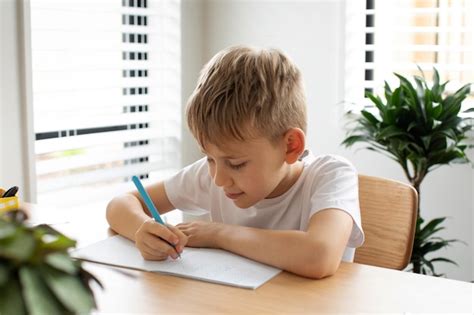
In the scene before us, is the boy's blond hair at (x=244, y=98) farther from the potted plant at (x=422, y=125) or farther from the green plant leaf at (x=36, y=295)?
the potted plant at (x=422, y=125)

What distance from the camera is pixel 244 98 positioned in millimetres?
1467

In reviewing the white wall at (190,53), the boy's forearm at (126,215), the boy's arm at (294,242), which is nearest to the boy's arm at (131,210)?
the boy's forearm at (126,215)

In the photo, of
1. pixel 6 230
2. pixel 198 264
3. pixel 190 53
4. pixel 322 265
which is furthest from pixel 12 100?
pixel 6 230

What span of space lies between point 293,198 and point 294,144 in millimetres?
154

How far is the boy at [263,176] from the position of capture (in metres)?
1.37

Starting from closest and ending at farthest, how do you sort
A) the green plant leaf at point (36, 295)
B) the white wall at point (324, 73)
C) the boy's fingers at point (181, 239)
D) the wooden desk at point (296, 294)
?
1. the green plant leaf at point (36, 295)
2. the wooden desk at point (296, 294)
3. the boy's fingers at point (181, 239)
4. the white wall at point (324, 73)

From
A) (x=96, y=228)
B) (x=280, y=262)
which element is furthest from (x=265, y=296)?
(x=96, y=228)

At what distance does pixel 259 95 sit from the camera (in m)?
1.48

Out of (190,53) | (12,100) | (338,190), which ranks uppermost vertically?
(190,53)

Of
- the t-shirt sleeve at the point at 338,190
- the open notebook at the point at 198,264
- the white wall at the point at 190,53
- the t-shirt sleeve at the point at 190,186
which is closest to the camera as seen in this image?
the open notebook at the point at 198,264

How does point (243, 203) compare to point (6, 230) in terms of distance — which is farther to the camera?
point (243, 203)

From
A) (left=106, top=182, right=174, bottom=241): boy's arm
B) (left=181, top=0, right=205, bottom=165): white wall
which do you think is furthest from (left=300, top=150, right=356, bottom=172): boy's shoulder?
(left=181, top=0, right=205, bottom=165): white wall

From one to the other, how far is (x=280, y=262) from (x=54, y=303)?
2.47ft

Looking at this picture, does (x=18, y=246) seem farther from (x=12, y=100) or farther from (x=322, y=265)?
(x=12, y=100)
